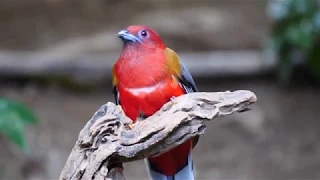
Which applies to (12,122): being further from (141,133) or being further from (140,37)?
(141,133)

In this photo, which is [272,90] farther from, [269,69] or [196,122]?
[196,122]

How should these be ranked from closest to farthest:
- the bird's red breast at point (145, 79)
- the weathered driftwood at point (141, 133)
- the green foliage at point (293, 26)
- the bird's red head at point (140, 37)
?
the weathered driftwood at point (141, 133) < the bird's red breast at point (145, 79) < the bird's red head at point (140, 37) < the green foliage at point (293, 26)

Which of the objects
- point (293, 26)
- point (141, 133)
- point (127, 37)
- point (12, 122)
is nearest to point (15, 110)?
point (12, 122)

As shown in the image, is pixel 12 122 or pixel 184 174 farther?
pixel 12 122

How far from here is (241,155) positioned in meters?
5.12

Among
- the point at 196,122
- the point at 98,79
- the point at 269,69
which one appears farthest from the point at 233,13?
the point at 196,122

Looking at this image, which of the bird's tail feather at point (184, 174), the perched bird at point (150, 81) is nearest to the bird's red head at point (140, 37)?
the perched bird at point (150, 81)

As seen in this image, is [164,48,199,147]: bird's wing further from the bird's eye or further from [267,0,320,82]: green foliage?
[267,0,320,82]: green foliage

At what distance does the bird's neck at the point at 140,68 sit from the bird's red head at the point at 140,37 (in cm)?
3

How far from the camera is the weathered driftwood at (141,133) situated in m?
2.07

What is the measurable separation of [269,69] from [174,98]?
12.9 feet

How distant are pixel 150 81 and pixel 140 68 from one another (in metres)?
0.08

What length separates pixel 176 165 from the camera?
2.60 meters

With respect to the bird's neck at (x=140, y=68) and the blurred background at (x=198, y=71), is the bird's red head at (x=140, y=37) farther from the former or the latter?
the blurred background at (x=198, y=71)
